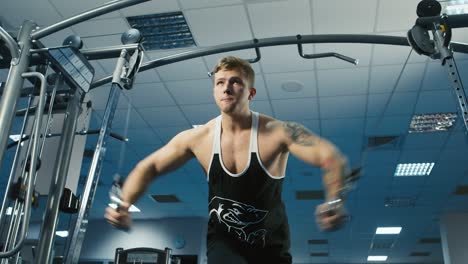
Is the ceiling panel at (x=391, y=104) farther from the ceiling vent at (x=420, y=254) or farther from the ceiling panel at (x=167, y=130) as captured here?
the ceiling vent at (x=420, y=254)

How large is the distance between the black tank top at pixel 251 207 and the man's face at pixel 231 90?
162 mm

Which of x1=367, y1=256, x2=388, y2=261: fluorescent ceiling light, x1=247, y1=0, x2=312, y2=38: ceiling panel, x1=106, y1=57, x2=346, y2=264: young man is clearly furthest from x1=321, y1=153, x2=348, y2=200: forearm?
x1=367, y1=256, x2=388, y2=261: fluorescent ceiling light

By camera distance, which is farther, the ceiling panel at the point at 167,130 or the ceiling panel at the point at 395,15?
the ceiling panel at the point at 167,130

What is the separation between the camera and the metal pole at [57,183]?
2.18 m

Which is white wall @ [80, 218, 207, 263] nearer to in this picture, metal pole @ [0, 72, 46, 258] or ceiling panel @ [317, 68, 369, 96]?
ceiling panel @ [317, 68, 369, 96]

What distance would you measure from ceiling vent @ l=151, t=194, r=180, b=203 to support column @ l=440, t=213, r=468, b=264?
591 centimetres

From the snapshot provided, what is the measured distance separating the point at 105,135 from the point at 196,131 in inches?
25.8

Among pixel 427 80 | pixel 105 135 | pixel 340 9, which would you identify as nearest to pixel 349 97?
pixel 427 80

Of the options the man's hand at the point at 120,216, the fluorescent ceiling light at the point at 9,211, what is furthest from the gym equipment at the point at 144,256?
the man's hand at the point at 120,216

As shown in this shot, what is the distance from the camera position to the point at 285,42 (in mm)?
2555

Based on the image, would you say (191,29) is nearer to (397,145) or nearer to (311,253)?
(397,145)

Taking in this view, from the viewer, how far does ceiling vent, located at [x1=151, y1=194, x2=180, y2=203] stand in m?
8.52

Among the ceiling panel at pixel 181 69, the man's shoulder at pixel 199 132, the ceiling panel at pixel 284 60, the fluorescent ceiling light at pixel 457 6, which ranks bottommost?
the man's shoulder at pixel 199 132

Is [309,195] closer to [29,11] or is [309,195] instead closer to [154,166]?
[29,11]
